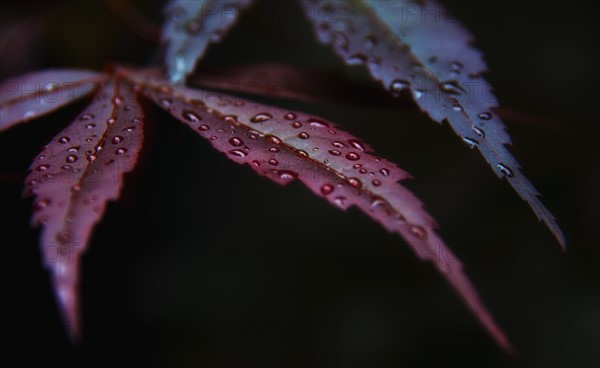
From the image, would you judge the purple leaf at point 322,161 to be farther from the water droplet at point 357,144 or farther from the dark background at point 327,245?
the dark background at point 327,245

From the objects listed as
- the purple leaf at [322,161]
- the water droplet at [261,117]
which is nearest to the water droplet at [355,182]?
the purple leaf at [322,161]

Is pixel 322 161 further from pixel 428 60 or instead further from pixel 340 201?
pixel 428 60

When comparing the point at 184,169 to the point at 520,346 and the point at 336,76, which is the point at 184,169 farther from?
the point at 520,346

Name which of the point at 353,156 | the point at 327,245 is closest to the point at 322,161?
the point at 353,156

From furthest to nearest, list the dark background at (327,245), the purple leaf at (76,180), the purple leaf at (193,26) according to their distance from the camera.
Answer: the dark background at (327,245)
the purple leaf at (193,26)
the purple leaf at (76,180)

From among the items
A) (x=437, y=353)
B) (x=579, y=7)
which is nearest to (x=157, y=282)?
(x=437, y=353)
